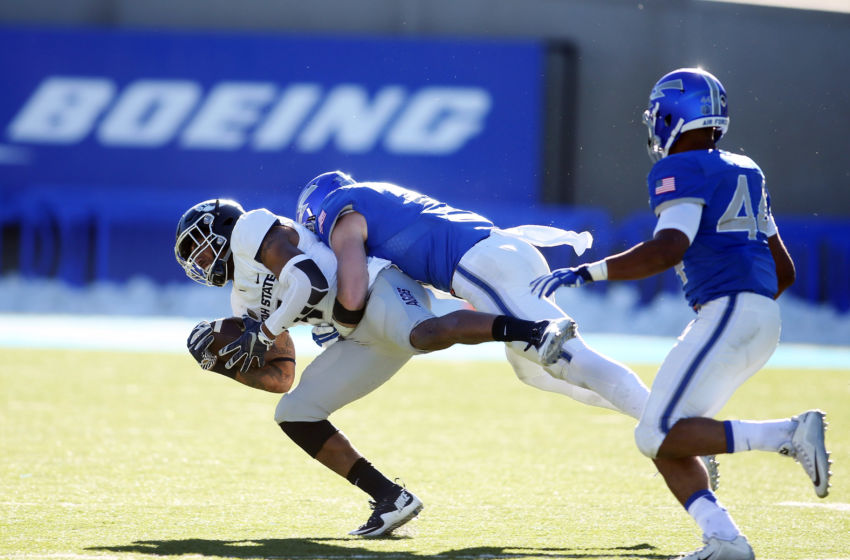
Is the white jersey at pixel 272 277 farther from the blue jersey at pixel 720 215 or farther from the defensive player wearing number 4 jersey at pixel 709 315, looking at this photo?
the blue jersey at pixel 720 215

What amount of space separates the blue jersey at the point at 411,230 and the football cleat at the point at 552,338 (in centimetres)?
53

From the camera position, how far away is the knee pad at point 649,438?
3.37 metres

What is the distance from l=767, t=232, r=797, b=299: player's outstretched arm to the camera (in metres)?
3.68

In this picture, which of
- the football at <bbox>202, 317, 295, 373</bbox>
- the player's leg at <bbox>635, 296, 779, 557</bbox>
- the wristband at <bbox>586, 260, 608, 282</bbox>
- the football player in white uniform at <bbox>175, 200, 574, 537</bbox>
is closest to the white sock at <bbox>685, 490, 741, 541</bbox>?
the player's leg at <bbox>635, 296, 779, 557</bbox>

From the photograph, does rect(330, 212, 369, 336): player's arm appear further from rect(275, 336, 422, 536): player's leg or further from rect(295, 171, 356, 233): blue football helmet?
rect(295, 171, 356, 233): blue football helmet

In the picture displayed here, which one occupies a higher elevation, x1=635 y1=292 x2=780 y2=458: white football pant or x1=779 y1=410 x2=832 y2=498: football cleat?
x1=635 y1=292 x2=780 y2=458: white football pant

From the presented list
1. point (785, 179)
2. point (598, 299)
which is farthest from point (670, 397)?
point (785, 179)

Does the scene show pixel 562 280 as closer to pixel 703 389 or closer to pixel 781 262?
pixel 703 389

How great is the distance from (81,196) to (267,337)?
10230 millimetres

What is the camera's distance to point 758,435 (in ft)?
10.9

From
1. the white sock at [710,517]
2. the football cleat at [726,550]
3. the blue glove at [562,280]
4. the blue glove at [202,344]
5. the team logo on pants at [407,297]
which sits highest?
the blue glove at [562,280]

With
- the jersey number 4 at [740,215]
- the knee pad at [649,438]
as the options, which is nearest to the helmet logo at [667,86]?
the jersey number 4 at [740,215]

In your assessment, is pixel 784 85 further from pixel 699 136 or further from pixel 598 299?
pixel 598 299

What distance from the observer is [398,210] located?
14.0 ft
